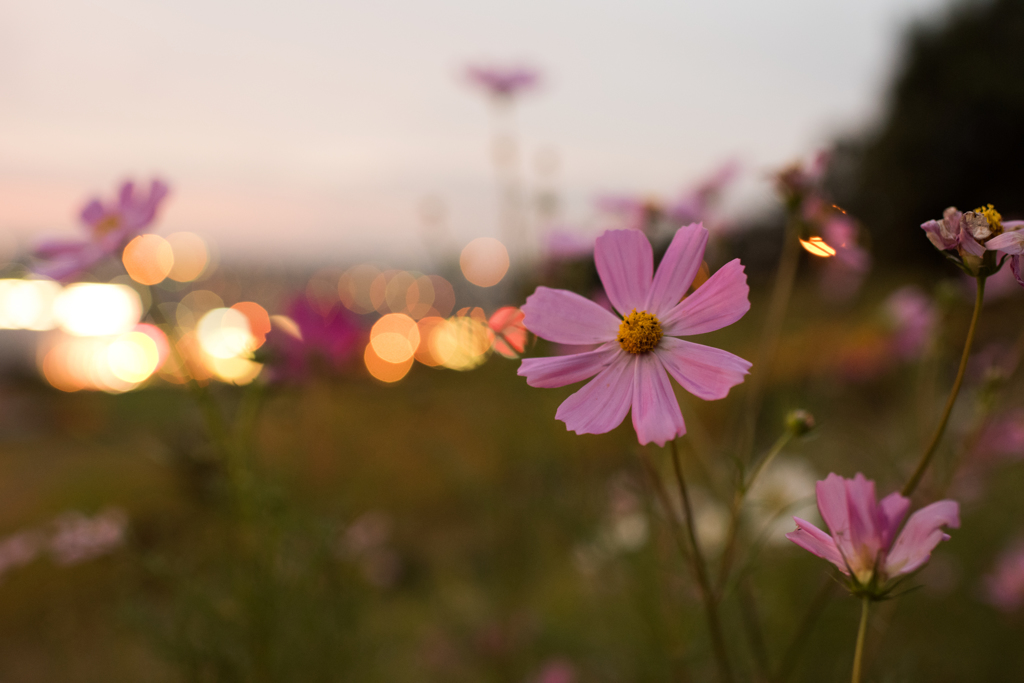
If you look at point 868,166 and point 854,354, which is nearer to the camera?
point 854,354

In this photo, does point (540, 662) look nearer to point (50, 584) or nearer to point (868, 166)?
point (50, 584)

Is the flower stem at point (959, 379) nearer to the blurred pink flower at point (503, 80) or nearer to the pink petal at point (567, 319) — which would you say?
the pink petal at point (567, 319)

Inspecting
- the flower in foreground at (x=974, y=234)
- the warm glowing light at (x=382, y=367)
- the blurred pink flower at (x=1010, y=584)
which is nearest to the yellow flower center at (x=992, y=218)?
the flower in foreground at (x=974, y=234)

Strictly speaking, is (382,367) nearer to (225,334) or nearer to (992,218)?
(225,334)

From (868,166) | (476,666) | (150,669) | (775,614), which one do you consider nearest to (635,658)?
(775,614)

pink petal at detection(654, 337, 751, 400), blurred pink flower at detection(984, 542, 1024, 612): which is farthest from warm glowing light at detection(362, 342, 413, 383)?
blurred pink flower at detection(984, 542, 1024, 612)

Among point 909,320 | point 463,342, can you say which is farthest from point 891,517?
point 909,320
